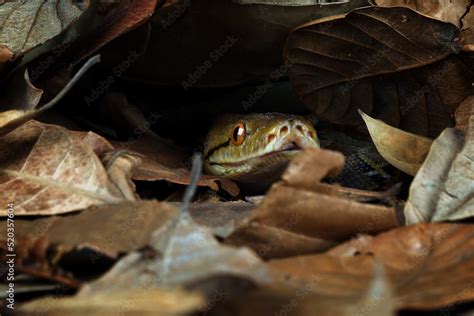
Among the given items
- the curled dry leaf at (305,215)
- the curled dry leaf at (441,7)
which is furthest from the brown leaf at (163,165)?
the curled dry leaf at (441,7)

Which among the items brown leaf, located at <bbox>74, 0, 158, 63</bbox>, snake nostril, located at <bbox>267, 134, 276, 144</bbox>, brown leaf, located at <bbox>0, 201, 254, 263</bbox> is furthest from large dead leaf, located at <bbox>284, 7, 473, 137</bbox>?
brown leaf, located at <bbox>0, 201, 254, 263</bbox>

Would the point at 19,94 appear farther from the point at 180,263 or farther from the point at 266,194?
the point at 180,263

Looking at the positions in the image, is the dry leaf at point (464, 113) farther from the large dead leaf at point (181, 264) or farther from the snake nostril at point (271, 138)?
the large dead leaf at point (181, 264)

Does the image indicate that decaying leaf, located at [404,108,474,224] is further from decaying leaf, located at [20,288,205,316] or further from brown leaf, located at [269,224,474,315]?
decaying leaf, located at [20,288,205,316]

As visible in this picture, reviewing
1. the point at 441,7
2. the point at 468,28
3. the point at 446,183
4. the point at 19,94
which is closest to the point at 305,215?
the point at 446,183

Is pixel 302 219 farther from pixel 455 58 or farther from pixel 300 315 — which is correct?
pixel 455 58

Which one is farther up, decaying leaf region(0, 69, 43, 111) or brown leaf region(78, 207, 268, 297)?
brown leaf region(78, 207, 268, 297)

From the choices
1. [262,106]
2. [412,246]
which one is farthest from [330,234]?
[262,106]
